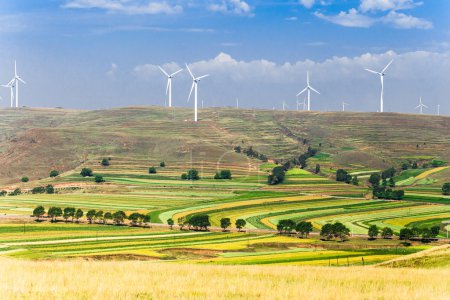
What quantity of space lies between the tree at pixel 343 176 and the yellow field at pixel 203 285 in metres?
119

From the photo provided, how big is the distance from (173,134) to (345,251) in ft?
448

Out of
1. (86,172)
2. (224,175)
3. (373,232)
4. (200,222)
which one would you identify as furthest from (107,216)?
(86,172)

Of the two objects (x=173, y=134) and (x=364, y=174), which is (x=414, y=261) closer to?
(x=364, y=174)

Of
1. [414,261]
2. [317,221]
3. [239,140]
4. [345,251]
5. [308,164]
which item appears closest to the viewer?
[414,261]

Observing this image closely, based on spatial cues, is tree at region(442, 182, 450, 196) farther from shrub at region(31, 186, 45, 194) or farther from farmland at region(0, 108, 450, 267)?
shrub at region(31, 186, 45, 194)

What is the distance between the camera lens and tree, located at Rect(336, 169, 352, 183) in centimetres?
14312

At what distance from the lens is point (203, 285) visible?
67.9 feet

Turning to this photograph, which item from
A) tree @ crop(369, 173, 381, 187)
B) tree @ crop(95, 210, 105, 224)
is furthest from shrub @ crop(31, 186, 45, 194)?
tree @ crop(369, 173, 381, 187)

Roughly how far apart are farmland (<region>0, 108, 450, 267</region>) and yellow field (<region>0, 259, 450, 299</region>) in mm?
23563

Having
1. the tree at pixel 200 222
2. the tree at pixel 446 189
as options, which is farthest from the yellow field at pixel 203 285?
the tree at pixel 446 189

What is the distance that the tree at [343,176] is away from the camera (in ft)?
470

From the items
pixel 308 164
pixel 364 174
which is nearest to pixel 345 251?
pixel 364 174

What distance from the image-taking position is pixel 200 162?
6383 inches

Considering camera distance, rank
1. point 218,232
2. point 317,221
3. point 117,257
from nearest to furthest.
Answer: point 117,257, point 218,232, point 317,221
